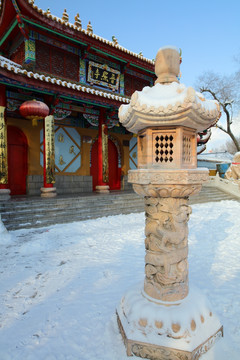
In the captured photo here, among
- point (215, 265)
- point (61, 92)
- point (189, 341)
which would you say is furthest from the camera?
point (61, 92)

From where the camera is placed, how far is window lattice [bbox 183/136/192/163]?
2.01m

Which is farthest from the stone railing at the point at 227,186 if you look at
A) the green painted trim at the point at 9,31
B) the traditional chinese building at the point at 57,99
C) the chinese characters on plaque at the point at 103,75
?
the green painted trim at the point at 9,31

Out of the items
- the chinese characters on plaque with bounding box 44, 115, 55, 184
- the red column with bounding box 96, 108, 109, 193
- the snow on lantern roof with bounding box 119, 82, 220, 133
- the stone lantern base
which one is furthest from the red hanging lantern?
the stone lantern base

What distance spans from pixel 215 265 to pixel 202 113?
2634mm

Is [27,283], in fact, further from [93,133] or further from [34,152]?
[93,133]

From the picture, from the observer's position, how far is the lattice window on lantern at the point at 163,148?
198cm

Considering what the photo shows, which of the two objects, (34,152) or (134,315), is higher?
(34,152)

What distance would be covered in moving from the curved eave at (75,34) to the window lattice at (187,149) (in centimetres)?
741

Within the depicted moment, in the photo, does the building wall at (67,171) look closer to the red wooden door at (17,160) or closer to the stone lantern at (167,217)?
the red wooden door at (17,160)

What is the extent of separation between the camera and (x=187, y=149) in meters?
2.06

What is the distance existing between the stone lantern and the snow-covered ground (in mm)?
212

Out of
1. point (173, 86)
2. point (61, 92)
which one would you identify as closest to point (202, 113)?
point (173, 86)

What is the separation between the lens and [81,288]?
9.17 feet

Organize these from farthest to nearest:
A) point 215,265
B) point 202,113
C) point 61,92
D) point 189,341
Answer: point 61,92
point 215,265
point 202,113
point 189,341
